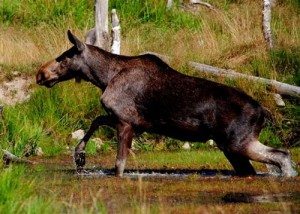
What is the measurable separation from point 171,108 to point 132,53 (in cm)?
726

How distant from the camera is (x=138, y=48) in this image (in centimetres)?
2005

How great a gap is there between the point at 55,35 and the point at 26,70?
9.95 ft

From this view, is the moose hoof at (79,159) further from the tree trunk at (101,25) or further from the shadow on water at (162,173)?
the tree trunk at (101,25)

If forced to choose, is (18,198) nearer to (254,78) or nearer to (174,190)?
(174,190)

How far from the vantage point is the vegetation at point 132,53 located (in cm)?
1458

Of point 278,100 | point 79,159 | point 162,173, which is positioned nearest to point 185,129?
point 162,173

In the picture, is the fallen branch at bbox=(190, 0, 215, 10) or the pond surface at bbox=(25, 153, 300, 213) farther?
the fallen branch at bbox=(190, 0, 215, 10)

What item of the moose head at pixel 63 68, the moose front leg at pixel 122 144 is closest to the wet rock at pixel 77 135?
the moose head at pixel 63 68

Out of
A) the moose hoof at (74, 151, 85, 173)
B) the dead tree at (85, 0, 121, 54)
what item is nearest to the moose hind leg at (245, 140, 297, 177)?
the moose hoof at (74, 151, 85, 173)

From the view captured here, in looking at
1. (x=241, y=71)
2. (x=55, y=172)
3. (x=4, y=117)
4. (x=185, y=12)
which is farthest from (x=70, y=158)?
(x=185, y=12)

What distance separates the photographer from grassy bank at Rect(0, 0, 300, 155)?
16.0m

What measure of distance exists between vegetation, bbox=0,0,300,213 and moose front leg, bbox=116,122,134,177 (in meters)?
0.80

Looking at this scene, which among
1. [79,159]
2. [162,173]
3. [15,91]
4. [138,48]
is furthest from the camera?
[138,48]

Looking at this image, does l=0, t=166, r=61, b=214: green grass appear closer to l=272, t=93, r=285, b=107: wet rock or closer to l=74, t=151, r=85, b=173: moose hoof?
l=74, t=151, r=85, b=173: moose hoof
